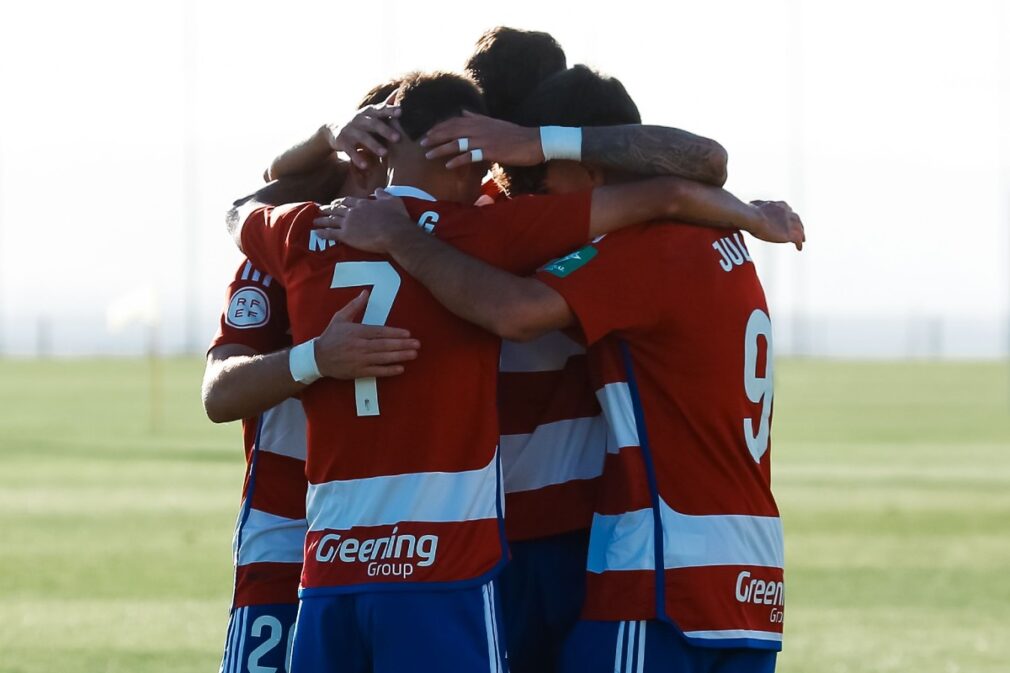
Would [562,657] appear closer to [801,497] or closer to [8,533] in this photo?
[8,533]

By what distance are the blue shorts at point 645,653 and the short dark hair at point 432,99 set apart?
1.38 meters

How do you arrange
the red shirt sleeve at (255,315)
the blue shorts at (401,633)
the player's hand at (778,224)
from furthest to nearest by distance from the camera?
the red shirt sleeve at (255,315) → the player's hand at (778,224) → the blue shorts at (401,633)

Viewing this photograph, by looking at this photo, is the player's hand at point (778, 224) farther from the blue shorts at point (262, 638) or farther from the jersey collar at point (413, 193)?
the blue shorts at point (262, 638)

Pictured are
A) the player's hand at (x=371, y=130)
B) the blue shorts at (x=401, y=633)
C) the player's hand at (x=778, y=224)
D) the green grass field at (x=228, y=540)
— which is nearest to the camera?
the blue shorts at (x=401, y=633)

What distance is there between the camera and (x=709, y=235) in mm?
4242

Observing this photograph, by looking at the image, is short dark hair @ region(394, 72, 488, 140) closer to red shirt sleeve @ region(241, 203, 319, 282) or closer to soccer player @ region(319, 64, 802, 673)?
soccer player @ region(319, 64, 802, 673)

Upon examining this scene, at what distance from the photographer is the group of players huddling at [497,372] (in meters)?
3.96

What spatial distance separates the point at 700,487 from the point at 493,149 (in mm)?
1030

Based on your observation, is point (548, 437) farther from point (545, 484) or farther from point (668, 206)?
point (668, 206)

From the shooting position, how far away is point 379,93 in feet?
14.7

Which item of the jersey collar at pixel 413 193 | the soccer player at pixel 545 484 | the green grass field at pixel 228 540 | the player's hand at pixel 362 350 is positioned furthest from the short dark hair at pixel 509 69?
the green grass field at pixel 228 540

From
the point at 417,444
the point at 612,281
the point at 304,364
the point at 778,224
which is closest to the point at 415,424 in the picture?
the point at 417,444

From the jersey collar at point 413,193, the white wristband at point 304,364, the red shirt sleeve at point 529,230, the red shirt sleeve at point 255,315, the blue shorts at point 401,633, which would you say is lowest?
the blue shorts at point 401,633

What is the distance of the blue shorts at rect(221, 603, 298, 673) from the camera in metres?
4.65
